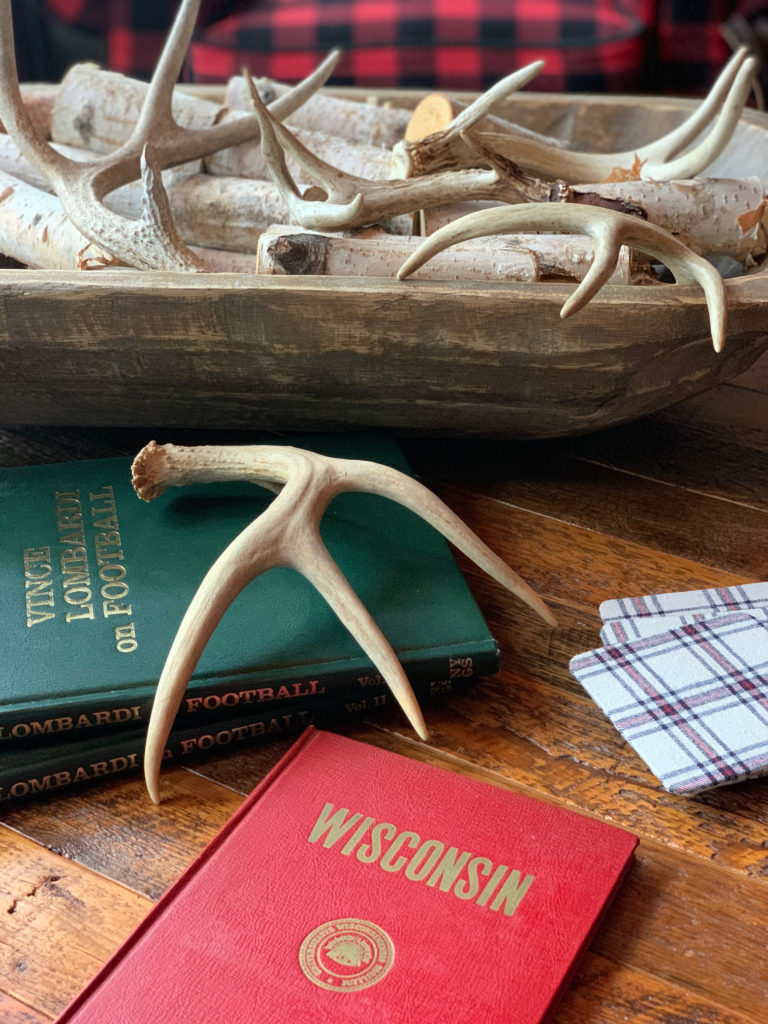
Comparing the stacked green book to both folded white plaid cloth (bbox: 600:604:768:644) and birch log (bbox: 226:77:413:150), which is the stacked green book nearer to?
folded white plaid cloth (bbox: 600:604:768:644)

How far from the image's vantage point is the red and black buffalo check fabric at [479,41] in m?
2.26

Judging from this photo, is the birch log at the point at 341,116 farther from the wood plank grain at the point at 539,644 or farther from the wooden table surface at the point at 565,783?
the wood plank grain at the point at 539,644

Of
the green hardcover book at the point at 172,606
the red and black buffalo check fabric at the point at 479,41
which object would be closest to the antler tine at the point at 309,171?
the green hardcover book at the point at 172,606

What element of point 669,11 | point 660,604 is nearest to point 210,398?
point 660,604

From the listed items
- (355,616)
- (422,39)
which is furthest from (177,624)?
(422,39)

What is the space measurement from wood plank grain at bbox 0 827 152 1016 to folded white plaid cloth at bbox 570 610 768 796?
0.32 metres

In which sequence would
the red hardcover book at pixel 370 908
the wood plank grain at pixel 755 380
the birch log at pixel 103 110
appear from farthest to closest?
the birch log at pixel 103 110
the wood plank grain at pixel 755 380
the red hardcover book at pixel 370 908

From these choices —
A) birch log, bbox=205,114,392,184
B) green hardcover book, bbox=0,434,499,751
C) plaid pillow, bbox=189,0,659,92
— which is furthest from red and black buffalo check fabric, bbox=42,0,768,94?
green hardcover book, bbox=0,434,499,751

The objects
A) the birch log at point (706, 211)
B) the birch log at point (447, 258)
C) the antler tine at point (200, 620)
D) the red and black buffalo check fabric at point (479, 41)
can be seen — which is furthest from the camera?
the red and black buffalo check fabric at point (479, 41)

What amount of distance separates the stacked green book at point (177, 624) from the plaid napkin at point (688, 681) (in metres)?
0.09

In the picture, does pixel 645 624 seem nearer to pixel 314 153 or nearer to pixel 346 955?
pixel 346 955

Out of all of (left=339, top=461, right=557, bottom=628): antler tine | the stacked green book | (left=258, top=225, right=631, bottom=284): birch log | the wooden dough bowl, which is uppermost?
(left=258, top=225, right=631, bottom=284): birch log

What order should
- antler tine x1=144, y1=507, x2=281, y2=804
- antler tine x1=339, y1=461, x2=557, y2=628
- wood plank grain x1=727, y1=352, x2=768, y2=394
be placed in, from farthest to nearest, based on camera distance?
wood plank grain x1=727, y1=352, x2=768, y2=394 < antler tine x1=339, y1=461, x2=557, y2=628 < antler tine x1=144, y1=507, x2=281, y2=804

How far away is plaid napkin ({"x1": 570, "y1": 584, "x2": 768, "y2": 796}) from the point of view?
2.03 feet
